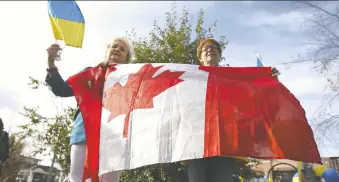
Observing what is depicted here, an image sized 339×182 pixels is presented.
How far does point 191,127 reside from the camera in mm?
2264

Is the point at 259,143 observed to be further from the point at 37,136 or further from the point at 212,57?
the point at 37,136

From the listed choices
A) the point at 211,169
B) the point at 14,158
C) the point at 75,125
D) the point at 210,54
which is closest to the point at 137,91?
the point at 75,125

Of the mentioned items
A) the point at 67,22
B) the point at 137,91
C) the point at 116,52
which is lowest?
the point at 137,91

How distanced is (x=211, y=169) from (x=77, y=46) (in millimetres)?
1717

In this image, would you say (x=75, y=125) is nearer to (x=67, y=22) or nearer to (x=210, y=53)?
(x=67, y=22)

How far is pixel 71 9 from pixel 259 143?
2.21 metres

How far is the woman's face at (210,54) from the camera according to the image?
8.89 feet

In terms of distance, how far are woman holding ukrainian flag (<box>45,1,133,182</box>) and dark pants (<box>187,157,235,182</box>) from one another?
603 millimetres

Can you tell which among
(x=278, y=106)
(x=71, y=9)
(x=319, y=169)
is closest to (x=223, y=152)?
(x=278, y=106)

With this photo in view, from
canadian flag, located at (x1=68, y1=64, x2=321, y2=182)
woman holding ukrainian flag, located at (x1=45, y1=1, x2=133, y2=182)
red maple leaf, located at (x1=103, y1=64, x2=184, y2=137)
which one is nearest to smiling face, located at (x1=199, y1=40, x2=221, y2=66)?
canadian flag, located at (x1=68, y1=64, x2=321, y2=182)

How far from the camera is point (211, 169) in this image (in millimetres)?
2145

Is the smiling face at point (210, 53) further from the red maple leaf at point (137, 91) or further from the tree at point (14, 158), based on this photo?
the tree at point (14, 158)

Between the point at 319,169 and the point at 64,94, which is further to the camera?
the point at 319,169

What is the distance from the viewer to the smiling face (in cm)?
271
